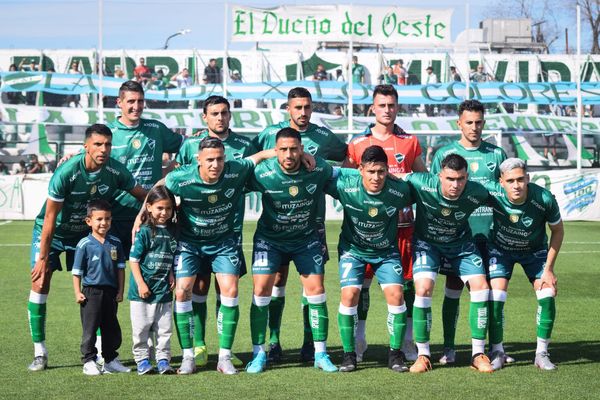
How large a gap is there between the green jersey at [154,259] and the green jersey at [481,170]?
259 centimetres

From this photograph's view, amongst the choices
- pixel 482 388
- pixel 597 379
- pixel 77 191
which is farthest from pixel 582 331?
pixel 77 191

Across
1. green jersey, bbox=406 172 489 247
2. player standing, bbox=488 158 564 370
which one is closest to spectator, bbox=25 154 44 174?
green jersey, bbox=406 172 489 247

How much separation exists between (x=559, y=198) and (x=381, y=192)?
1854 cm

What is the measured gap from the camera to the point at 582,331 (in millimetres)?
10328

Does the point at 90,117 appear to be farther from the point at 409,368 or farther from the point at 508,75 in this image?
the point at 409,368

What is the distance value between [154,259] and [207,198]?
0.69m

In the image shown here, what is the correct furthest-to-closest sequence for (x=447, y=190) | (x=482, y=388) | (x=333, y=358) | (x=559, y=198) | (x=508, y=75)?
1. (x=508, y=75)
2. (x=559, y=198)
3. (x=333, y=358)
4. (x=447, y=190)
5. (x=482, y=388)

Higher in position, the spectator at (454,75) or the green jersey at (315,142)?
the spectator at (454,75)

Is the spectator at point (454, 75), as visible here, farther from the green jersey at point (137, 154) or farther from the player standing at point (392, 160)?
the green jersey at point (137, 154)

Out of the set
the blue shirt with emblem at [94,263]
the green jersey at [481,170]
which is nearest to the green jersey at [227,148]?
the blue shirt with emblem at [94,263]

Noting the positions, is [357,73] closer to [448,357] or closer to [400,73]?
[400,73]

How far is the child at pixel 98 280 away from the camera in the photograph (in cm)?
835

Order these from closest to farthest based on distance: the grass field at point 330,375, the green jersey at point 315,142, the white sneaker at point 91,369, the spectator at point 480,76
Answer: the grass field at point 330,375 → the white sneaker at point 91,369 → the green jersey at point 315,142 → the spectator at point 480,76

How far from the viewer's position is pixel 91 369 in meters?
8.20
